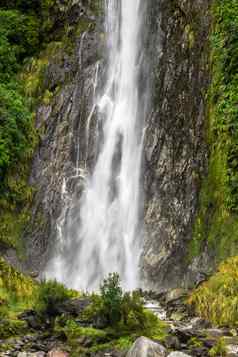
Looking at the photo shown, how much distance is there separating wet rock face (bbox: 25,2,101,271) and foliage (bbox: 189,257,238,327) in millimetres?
10583

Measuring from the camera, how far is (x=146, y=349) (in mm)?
10367

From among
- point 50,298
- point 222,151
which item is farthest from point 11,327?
point 222,151

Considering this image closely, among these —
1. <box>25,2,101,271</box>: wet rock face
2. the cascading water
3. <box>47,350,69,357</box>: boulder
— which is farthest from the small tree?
<box>25,2,101,271</box>: wet rock face

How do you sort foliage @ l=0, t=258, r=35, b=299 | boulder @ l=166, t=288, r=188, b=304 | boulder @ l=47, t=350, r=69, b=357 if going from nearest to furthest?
boulder @ l=47, t=350, r=69, b=357, foliage @ l=0, t=258, r=35, b=299, boulder @ l=166, t=288, r=188, b=304

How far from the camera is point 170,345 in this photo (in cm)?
1171

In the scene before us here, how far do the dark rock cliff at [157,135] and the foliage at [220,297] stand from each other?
161 inches

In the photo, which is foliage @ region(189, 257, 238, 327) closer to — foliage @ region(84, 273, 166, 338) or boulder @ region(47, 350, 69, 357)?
foliage @ region(84, 273, 166, 338)

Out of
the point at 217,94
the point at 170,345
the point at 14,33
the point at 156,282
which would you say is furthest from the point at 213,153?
the point at 14,33

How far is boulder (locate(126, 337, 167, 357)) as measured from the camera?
10.3m

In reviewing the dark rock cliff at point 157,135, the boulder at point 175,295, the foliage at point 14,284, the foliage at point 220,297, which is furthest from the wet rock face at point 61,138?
the foliage at point 220,297

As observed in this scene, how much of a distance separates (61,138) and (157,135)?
5.65 meters

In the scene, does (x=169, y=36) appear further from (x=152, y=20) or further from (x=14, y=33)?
(x=14, y=33)

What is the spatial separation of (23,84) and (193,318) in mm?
19368

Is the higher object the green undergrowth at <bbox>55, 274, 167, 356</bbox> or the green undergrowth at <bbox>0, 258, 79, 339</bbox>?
the green undergrowth at <bbox>0, 258, 79, 339</bbox>
